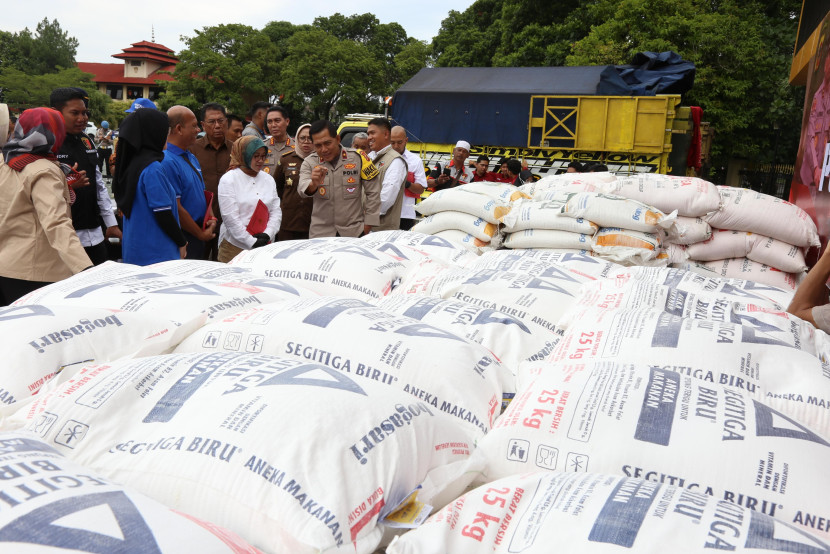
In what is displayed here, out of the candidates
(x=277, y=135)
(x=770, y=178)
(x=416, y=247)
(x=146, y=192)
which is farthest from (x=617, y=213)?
(x=770, y=178)

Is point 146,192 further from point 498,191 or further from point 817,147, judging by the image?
point 817,147

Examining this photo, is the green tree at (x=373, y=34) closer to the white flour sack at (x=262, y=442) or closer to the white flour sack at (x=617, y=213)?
the white flour sack at (x=617, y=213)

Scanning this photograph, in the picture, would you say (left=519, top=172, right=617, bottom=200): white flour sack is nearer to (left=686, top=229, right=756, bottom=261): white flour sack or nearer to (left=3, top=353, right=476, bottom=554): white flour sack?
(left=686, top=229, right=756, bottom=261): white flour sack

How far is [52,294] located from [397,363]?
1.29 m

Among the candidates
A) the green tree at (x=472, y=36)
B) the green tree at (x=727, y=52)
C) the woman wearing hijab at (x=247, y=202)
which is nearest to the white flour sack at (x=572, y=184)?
the woman wearing hijab at (x=247, y=202)

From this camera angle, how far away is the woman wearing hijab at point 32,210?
3002 mm

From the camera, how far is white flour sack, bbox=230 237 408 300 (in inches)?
102

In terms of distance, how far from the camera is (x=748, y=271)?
3.82m

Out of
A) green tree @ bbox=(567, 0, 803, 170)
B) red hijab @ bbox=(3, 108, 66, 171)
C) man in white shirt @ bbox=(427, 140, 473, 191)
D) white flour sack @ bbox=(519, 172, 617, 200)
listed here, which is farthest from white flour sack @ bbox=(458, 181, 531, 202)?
green tree @ bbox=(567, 0, 803, 170)

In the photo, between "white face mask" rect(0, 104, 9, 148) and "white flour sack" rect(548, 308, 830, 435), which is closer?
"white flour sack" rect(548, 308, 830, 435)

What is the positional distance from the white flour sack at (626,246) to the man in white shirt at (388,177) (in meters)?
2.15

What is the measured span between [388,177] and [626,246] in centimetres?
238

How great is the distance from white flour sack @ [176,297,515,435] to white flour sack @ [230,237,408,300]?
0.66 meters

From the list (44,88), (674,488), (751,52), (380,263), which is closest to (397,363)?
(674,488)
